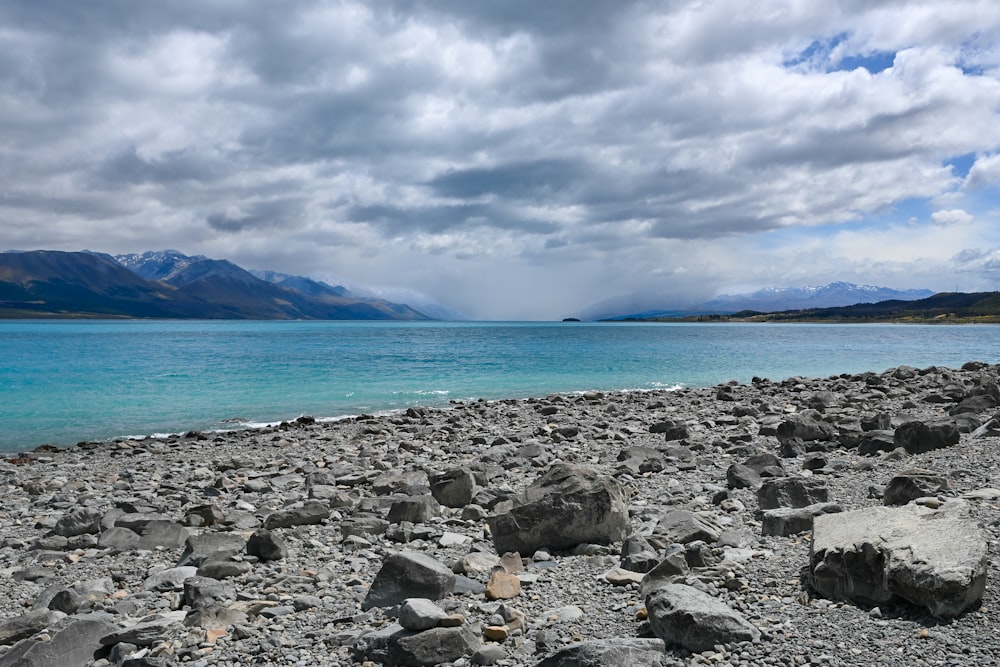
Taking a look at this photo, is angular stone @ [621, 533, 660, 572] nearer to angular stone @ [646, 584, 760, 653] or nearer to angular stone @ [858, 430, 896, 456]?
angular stone @ [646, 584, 760, 653]

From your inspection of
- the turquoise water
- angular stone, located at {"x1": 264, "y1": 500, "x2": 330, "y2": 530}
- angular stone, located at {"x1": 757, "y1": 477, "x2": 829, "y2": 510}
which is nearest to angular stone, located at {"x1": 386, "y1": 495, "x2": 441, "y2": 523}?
angular stone, located at {"x1": 264, "y1": 500, "x2": 330, "y2": 530}

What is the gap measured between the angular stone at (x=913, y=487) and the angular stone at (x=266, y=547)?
8.17 m

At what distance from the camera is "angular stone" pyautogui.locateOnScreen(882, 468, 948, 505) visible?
8406 mm

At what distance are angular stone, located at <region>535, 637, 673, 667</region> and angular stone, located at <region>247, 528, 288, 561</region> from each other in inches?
189

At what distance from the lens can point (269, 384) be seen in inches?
1671

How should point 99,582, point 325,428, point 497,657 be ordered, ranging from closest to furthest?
point 497,657 → point 99,582 → point 325,428

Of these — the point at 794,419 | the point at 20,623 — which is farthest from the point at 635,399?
the point at 20,623

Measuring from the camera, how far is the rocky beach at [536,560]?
5.27 m

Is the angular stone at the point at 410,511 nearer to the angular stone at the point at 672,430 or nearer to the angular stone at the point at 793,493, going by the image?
the angular stone at the point at 793,493

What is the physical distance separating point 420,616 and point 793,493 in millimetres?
6240

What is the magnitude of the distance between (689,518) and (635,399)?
23524 mm

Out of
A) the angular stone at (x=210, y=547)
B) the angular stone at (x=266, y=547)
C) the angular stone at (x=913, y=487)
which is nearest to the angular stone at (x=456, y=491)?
the angular stone at (x=266, y=547)

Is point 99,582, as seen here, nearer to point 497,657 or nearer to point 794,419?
point 497,657

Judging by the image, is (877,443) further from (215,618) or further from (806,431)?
(215,618)
